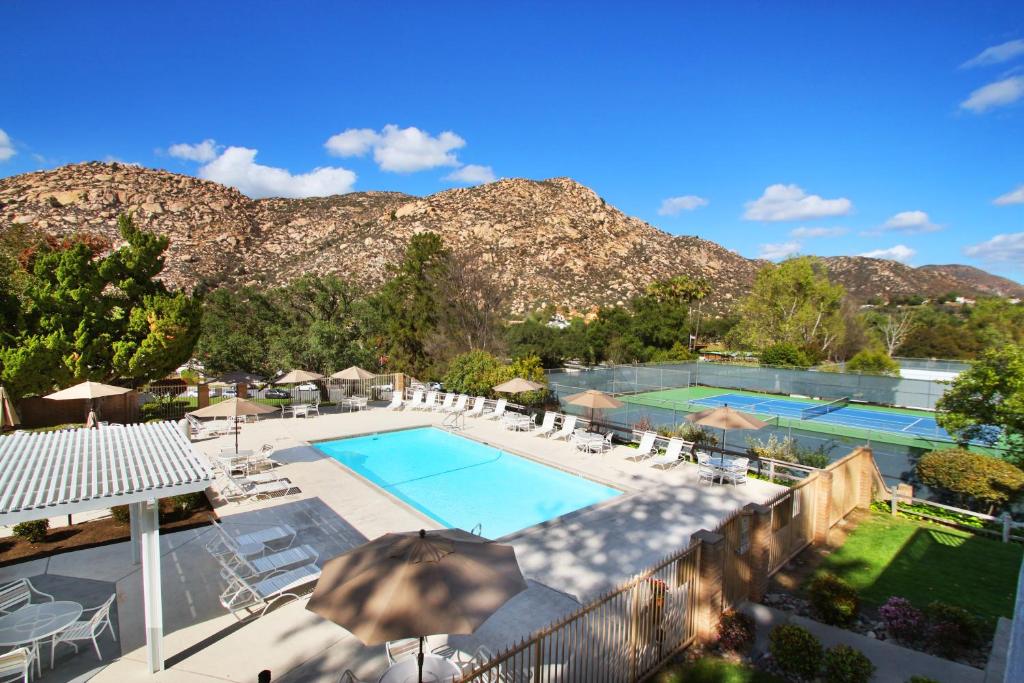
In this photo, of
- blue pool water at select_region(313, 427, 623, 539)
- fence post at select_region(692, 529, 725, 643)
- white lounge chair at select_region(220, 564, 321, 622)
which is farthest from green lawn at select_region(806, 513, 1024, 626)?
white lounge chair at select_region(220, 564, 321, 622)

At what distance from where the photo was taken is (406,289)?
27.1 meters

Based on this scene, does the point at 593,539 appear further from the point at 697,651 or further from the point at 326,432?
the point at 326,432

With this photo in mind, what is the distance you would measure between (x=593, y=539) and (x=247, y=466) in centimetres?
→ 789

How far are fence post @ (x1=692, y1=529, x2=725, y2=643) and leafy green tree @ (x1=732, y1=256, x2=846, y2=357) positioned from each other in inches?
1766

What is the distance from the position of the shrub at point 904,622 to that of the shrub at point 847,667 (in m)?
1.30

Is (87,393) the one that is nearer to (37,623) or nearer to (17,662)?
(37,623)

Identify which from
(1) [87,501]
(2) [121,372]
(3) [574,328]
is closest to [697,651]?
(1) [87,501]

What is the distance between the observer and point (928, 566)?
8039 millimetres

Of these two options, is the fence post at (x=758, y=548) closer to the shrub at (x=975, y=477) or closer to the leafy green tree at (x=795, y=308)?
the shrub at (x=975, y=477)

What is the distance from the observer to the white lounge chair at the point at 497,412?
57.6ft

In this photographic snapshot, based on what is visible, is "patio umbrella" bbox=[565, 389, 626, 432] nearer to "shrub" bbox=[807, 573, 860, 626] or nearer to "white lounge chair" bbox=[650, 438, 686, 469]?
"white lounge chair" bbox=[650, 438, 686, 469]

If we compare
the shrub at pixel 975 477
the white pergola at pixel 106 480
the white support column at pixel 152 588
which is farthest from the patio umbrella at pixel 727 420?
the white support column at pixel 152 588

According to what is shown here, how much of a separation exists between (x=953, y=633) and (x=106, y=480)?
353 inches

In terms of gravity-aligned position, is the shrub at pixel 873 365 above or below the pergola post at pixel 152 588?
above
